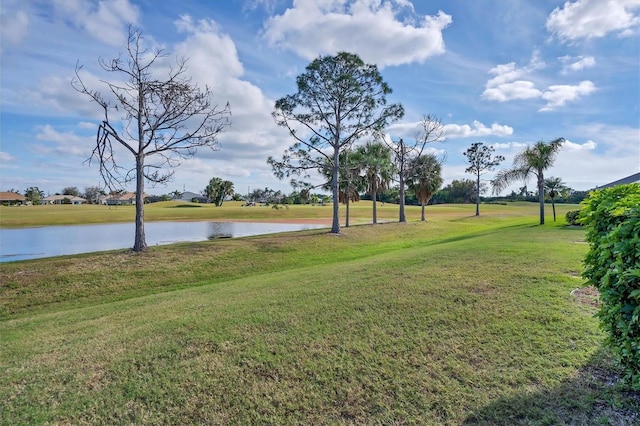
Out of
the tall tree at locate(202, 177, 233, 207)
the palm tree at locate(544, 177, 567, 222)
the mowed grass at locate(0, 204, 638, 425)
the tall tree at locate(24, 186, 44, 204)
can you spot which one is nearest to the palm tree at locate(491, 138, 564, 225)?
the palm tree at locate(544, 177, 567, 222)

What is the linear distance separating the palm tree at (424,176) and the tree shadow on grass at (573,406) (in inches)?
1333

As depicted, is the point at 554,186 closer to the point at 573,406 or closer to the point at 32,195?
the point at 573,406

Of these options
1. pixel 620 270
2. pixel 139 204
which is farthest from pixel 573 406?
pixel 139 204

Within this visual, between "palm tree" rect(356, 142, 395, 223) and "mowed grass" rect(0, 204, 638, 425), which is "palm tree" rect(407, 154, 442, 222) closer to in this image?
"palm tree" rect(356, 142, 395, 223)

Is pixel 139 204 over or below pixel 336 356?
over

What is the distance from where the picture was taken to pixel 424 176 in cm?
3897

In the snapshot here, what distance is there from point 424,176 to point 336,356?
3711 cm

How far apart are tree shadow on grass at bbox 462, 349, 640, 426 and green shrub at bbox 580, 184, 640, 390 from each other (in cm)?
23

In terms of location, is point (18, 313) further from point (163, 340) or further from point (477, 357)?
point (477, 357)

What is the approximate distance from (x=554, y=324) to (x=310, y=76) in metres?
21.0

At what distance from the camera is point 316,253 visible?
17719 millimetres

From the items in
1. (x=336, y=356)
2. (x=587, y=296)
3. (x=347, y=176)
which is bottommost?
(x=336, y=356)

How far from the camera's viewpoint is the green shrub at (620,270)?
2.80 meters

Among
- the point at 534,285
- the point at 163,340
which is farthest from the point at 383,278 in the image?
the point at 163,340
